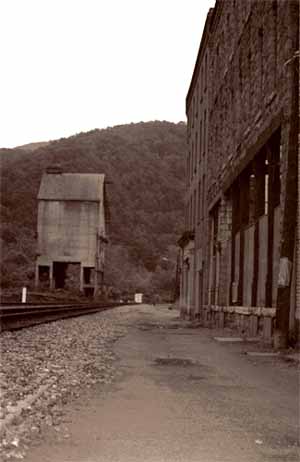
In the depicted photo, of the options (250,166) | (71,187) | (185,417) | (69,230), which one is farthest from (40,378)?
(71,187)

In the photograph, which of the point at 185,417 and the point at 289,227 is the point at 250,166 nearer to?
the point at 289,227

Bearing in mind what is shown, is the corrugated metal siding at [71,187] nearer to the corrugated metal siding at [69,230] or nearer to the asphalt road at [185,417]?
the corrugated metal siding at [69,230]

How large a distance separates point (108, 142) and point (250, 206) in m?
128

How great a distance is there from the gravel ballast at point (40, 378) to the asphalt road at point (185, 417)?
0.16 metres

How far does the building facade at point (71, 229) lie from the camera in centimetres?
6206

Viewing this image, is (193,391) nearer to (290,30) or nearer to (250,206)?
(290,30)

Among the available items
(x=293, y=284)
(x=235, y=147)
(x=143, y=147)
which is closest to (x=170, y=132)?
(x=143, y=147)

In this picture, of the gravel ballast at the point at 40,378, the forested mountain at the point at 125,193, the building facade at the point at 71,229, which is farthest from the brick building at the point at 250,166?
the forested mountain at the point at 125,193

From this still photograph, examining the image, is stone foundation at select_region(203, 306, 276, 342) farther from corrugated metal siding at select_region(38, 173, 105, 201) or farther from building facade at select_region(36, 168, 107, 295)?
corrugated metal siding at select_region(38, 173, 105, 201)

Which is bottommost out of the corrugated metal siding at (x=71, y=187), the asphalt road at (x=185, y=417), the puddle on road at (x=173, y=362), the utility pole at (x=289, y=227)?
the puddle on road at (x=173, y=362)

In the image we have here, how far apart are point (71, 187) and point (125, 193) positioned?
217 ft

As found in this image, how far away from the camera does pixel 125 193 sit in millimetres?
133125

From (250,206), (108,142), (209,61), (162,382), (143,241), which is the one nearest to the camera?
(162,382)

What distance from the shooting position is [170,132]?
513 ft
